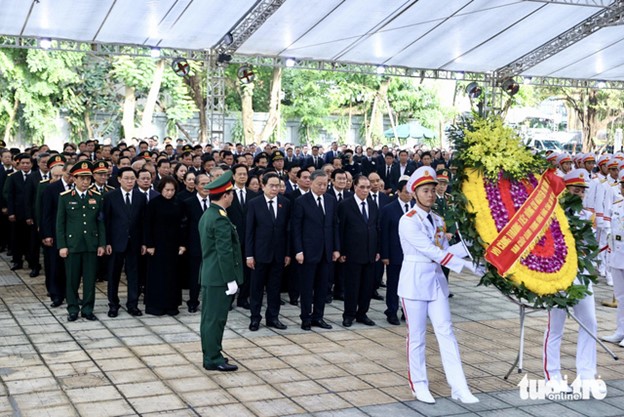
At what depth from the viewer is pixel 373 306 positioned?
31.4ft

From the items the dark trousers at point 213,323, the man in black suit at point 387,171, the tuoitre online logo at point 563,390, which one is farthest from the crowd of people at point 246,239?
the man in black suit at point 387,171

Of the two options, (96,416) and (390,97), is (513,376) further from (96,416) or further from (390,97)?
(390,97)

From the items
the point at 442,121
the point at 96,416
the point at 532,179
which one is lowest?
the point at 96,416

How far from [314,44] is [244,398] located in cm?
1407

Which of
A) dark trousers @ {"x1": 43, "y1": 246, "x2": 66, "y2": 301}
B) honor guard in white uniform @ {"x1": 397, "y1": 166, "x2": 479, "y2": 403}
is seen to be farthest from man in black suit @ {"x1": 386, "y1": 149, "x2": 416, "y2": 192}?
honor guard in white uniform @ {"x1": 397, "y1": 166, "x2": 479, "y2": 403}

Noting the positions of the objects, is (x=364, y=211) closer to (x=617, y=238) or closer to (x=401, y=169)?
(x=617, y=238)

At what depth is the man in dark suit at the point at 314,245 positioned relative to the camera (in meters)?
8.30

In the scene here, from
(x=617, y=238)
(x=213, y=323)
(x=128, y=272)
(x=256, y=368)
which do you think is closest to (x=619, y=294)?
(x=617, y=238)

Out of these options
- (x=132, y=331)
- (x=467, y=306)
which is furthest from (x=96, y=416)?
(x=467, y=306)

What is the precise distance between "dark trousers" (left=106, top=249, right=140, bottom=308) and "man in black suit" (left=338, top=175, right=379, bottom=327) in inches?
90.4

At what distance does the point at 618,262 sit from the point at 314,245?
120 inches

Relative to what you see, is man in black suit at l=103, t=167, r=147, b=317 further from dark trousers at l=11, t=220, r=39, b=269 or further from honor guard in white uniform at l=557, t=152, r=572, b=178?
honor guard in white uniform at l=557, t=152, r=572, b=178

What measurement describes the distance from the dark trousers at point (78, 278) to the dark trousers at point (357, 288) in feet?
8.79

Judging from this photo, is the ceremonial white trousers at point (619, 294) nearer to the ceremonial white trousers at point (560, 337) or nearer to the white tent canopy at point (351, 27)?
the ceremonial white trousers at point (560, 337)
